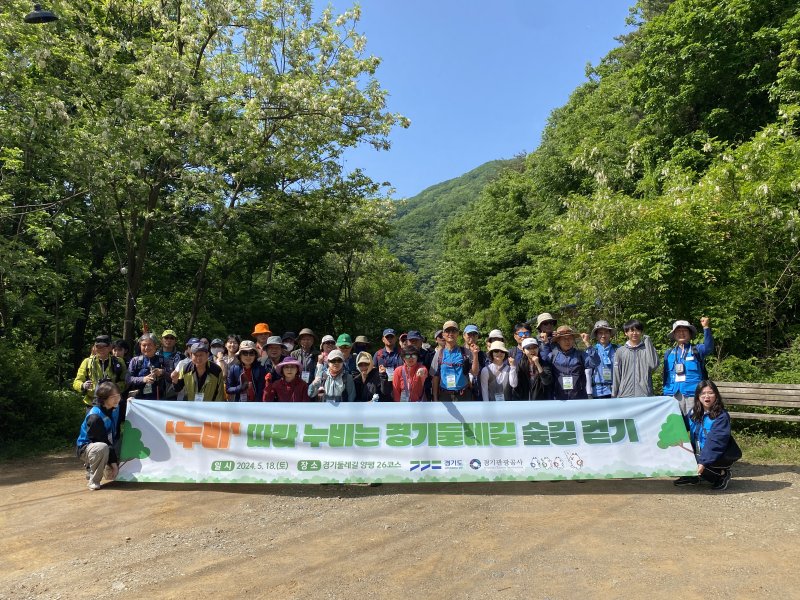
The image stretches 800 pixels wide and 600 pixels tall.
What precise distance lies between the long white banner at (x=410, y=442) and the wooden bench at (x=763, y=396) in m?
3.27

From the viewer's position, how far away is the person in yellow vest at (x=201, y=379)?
6785mm

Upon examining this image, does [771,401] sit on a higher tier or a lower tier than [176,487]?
higher

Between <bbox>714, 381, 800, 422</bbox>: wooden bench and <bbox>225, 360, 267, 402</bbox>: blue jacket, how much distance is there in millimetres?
7408

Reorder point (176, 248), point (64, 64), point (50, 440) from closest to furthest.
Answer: point (50, 440) < point (64, 64) < point (176, 248)

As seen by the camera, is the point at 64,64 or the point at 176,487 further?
the point at 64,64

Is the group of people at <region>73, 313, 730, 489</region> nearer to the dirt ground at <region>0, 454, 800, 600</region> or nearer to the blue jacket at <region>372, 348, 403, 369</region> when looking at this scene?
the blue jacket at <region>372, 348, 403, 369</region>

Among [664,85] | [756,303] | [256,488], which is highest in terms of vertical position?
[664,85]

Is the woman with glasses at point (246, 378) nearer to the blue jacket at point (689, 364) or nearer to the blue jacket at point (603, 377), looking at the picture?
the blue jacket at point (603, 377)

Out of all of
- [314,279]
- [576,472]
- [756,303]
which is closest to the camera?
[576,472]

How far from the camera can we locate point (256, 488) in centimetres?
614

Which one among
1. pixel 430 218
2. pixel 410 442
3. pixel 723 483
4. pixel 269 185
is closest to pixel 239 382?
pixel 410 442

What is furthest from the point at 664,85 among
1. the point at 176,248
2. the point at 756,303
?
the point at 176,248

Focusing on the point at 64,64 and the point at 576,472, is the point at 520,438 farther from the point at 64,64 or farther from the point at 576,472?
the point at 64,64

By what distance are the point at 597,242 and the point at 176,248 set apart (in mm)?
12962
